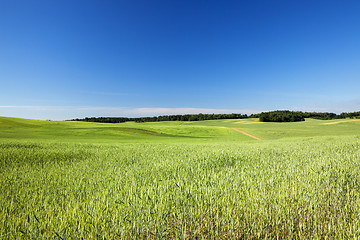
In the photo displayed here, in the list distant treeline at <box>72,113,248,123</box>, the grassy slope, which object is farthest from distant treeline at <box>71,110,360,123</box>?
the grassy slope

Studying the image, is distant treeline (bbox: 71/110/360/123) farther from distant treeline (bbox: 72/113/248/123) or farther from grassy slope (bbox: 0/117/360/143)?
grassy slope (bbox: 0/117/360/143)

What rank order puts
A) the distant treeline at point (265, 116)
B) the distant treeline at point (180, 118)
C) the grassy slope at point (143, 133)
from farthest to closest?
the distant treeline at point (180, 118)
the distant treeline at point (265, 116)
the grassy slope at point (143, 133)

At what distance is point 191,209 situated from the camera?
248 centimetres

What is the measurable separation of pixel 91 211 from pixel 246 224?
225 centimetres

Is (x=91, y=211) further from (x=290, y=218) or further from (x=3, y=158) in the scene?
(x=3, y=158)

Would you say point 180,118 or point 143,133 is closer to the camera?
point 143,133

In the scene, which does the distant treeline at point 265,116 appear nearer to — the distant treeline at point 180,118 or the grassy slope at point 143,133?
the distant treeline at point 180,118

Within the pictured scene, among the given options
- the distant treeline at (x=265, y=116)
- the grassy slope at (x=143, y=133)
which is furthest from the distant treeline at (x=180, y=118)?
the grassy slope at (x=143, y=133)

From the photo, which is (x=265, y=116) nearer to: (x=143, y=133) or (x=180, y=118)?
(x=180, y=118)

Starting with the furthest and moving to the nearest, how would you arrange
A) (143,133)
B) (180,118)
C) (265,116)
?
(180,118), (265,116), (143,133)

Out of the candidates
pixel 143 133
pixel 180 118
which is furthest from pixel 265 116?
pixel 143 133

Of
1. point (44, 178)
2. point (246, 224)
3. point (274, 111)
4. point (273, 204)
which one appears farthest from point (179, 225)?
point (274, 111)

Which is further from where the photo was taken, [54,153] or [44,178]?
[54,153]

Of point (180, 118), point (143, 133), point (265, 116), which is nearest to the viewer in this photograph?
point (143, 133)
